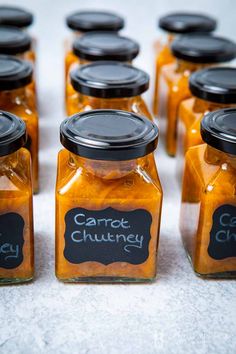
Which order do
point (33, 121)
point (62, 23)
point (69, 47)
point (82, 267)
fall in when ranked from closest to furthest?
point (82, 267) < point (33, 121) < point (69, 47) < point (62, 23)

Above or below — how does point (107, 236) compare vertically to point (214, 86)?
below

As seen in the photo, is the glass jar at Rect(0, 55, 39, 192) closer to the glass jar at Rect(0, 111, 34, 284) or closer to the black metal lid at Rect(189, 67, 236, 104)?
the glass jar at Rect(0, 111, 34, 284)

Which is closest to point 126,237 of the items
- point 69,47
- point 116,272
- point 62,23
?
point 116,272

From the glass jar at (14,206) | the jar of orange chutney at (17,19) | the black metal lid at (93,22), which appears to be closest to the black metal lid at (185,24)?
the black metal lid at (93,22)

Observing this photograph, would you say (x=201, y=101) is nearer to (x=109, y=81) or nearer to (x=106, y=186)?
(x=109, y=81)

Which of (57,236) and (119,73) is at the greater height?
(119,73)

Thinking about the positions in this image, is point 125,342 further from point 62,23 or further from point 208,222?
point 62,23

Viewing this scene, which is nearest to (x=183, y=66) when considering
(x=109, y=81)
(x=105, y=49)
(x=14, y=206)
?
(x=105, y=49)
